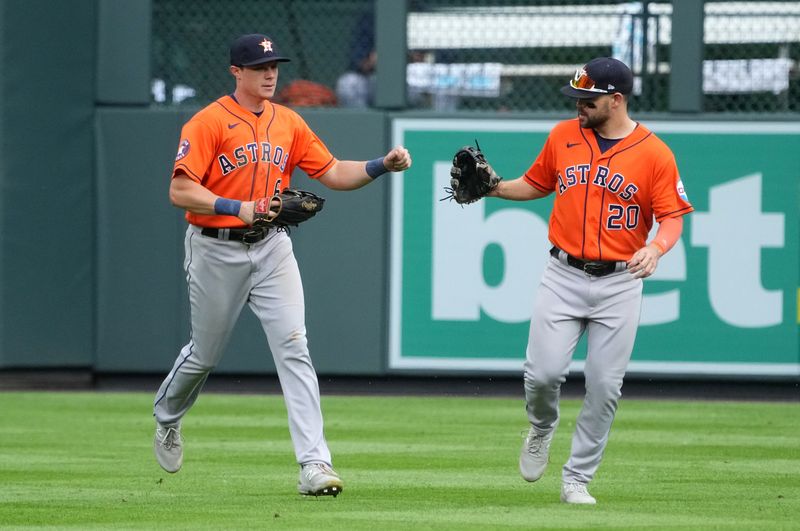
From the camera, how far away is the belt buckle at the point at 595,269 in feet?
21.4

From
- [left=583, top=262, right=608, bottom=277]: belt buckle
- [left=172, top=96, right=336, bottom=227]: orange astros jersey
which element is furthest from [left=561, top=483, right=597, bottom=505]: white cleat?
[left=172, top=96, right=336, bottom=227]: orange astros jersey

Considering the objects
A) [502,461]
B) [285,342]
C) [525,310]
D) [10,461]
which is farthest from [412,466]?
[525,310]

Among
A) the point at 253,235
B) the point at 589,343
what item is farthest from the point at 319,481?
the point at 589,343

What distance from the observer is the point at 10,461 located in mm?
8102

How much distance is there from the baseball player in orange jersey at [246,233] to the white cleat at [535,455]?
3.02 ft

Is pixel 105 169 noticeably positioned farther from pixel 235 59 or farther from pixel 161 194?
pixel 235 59

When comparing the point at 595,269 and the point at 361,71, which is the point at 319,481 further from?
the point at 361,71

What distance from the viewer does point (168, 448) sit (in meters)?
7.24

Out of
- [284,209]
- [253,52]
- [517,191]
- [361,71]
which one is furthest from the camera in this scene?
[361,71]

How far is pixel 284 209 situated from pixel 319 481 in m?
1.22

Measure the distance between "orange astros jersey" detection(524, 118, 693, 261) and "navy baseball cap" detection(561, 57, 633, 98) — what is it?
226mm

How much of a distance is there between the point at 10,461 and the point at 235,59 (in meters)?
2.75

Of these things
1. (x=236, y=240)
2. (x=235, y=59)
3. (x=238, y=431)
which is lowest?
(x=238, y=431)

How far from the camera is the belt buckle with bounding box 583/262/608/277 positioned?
6.52m
